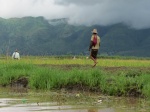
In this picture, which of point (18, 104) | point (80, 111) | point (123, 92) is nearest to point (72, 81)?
point (123, 92)

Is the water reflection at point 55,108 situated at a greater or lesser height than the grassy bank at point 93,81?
lesser

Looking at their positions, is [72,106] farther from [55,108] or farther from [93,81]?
[93,81]

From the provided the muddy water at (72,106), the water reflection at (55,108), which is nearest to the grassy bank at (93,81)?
the muddy water at (72,106)

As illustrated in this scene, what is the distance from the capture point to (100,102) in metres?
10.3

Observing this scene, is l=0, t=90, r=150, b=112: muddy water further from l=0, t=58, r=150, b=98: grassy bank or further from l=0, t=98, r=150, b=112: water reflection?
l=0, t=58, r=150, b=98: grassy bank

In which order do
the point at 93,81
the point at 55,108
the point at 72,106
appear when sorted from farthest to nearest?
the point at 93,81
the point at 72,106
the point at 55,108

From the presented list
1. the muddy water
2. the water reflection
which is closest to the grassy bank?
the muddy water

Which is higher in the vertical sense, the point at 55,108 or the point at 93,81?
the point at 93,81

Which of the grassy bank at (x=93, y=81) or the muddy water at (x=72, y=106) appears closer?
the muddy water at (x=72, y=106)

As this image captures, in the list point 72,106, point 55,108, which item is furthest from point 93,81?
point 55,108

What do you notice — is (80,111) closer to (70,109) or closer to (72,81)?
(70,109)

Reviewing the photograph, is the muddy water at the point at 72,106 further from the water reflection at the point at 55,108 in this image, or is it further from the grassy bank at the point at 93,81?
the grassy bank at the point at 93,81

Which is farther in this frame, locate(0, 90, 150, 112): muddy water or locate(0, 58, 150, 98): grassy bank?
locate(0, 58, 150, 98): grassy bank

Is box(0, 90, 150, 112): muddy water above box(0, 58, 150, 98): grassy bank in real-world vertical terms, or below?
below
